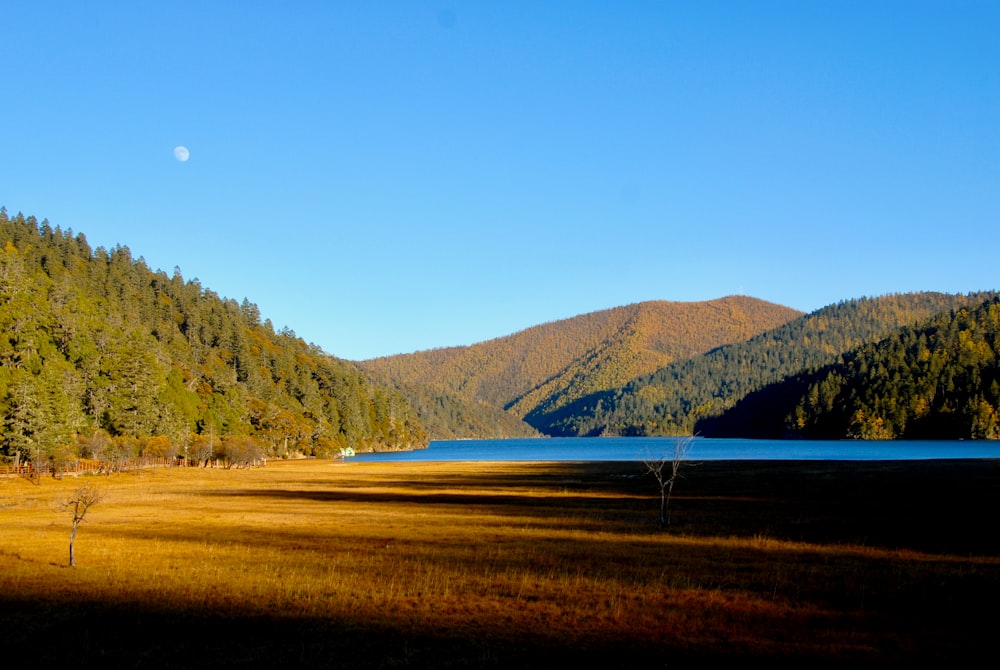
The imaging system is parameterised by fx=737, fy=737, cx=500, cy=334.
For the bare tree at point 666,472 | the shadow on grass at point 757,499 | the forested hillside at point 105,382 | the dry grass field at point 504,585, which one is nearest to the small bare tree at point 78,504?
the dry grass field at point 504,585

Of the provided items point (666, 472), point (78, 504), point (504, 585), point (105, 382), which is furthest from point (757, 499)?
point (105, 382)

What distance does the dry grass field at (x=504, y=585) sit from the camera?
661 inches

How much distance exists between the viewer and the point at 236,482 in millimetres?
88938

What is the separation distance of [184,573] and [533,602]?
1325 centimetres

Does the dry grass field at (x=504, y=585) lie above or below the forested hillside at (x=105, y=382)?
below

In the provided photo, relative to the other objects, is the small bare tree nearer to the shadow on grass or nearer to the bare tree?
the shadow on grass

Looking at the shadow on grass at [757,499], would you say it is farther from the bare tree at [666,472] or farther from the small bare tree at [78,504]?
the small bare tree at [78,504]

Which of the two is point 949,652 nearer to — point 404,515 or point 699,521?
point 699,521

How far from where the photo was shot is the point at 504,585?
24297mm

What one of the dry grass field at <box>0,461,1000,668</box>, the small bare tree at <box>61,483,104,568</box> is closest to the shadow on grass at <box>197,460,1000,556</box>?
A: the dry grass field at <box>0,461,1000,668</box>

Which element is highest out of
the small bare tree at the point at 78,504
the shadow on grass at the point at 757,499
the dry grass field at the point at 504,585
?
the small bare tree at the point at 78,504

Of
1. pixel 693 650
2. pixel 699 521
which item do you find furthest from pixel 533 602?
pixel 699 521

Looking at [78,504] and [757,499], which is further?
[757,499]

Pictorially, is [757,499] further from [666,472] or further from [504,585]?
[504,585]
